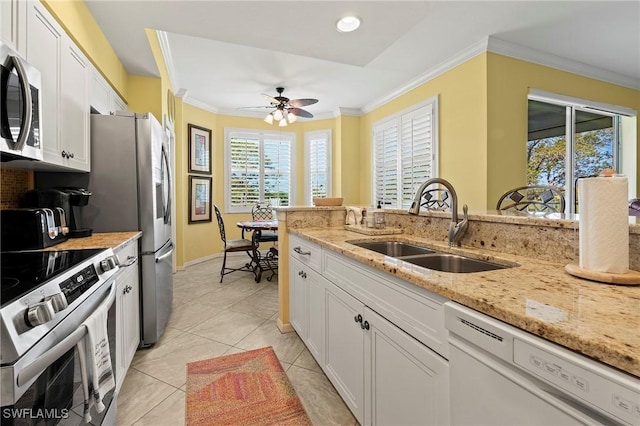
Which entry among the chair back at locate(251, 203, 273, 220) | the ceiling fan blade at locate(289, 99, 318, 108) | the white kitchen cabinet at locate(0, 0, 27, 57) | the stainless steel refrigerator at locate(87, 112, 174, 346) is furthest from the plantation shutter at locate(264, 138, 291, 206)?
the white kitchen cabinet at locate(0, 0, 27, 57)

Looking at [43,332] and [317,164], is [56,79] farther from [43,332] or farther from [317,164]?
[317,164]

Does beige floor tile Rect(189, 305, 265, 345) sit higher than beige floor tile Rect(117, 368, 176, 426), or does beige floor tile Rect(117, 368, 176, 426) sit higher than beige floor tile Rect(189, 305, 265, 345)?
beige floor tile Rect(189, 305, 265, 345)

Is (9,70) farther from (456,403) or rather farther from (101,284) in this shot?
(456,403)

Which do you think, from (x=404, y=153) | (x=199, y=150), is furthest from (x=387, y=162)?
(x=199, y=150)

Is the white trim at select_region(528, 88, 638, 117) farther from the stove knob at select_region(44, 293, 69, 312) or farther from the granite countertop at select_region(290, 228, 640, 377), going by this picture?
the stove knob at select_region(44, 293, 69, 312)

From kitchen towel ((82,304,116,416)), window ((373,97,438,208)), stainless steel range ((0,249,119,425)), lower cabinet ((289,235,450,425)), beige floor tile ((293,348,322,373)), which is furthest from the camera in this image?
window ((373,97,438,208))

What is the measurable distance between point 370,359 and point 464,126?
319 centimetres

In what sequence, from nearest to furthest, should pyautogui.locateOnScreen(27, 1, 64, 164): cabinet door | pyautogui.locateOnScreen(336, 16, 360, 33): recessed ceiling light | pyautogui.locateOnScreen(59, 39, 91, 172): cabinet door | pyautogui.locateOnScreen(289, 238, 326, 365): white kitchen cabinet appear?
pyautogui.locateOnScreen(27, 1, 64, 164): cabinet door < pyautogui.locateOnScreen(59, 39, 91, 172): cabinet door < pyautogui.locateOnScreen(289, 238, 326, 365): white kitchen cabinet < pyautogui.locateOnScreen(336, 16, 360, 33): recessed ceiling light

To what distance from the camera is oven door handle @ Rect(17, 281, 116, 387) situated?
2.55 feet

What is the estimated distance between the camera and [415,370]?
1.03 m

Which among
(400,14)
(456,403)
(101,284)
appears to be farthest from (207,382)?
(400,14)

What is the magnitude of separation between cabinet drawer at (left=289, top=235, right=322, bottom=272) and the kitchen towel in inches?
45.1

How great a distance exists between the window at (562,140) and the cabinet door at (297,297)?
3132 millimetres

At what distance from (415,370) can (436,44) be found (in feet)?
11.4
